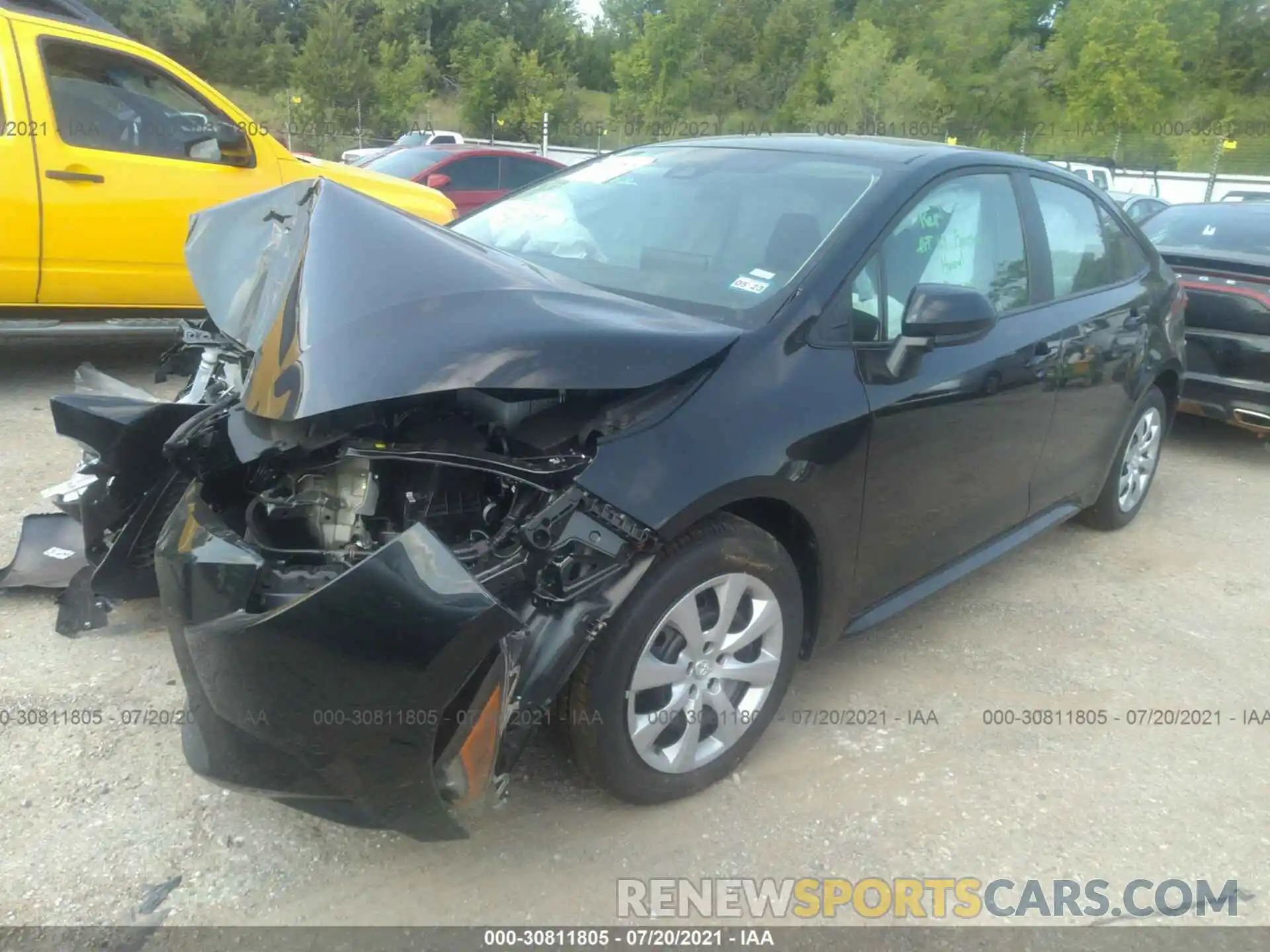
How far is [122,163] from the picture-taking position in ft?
17.8

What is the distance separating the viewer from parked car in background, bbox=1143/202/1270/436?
574cm

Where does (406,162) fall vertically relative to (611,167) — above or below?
below

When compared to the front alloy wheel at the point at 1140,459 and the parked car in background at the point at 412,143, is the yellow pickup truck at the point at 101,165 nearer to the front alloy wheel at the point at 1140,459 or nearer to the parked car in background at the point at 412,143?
the front alloy wheel at the point at 1140,459

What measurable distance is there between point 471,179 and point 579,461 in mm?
10769

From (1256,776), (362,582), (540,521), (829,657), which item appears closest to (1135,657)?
(1256,776)

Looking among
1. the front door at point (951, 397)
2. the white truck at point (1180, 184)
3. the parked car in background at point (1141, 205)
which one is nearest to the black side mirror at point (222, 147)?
the front door at point (951, 397)

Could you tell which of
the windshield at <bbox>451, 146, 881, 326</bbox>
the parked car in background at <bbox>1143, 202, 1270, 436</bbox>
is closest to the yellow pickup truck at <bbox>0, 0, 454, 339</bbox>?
the windshield at <bbox>451, 146, 881, 326</bbox>

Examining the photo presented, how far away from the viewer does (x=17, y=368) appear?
612cm

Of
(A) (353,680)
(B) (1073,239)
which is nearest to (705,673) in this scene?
(A) (353,680)

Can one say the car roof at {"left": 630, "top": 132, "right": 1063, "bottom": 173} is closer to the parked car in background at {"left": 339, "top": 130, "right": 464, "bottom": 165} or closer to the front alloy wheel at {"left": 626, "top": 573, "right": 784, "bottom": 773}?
the front alloy wheel at {"left": 626, "top": 573, "right": 784, "bottom": 773}

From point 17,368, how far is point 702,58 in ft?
142

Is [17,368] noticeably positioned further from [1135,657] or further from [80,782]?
[1135,657]

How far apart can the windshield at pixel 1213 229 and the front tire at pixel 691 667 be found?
4946 mm

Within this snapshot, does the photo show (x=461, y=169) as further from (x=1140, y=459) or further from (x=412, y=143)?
(x=1140, y=459)
